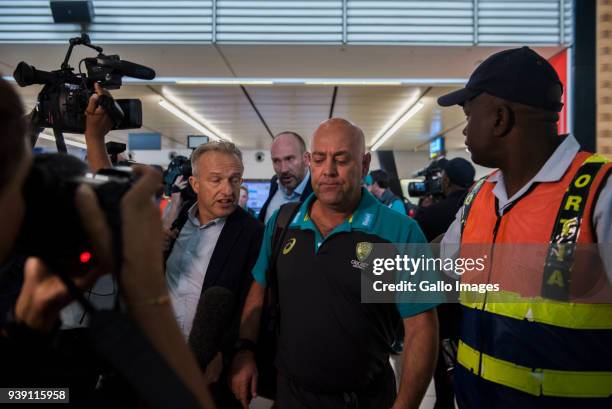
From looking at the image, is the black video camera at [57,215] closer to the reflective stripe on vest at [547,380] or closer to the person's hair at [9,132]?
the person's hair at [9,132]

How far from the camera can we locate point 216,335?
5.18 ft

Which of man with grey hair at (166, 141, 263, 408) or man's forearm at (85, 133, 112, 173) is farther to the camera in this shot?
man with grey hair at (166, 141, 263, 408)

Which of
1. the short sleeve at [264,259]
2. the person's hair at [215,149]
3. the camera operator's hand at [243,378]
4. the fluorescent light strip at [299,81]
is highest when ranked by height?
the fluorescent light strip at [299,81]

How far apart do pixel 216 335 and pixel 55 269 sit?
1.13 metres

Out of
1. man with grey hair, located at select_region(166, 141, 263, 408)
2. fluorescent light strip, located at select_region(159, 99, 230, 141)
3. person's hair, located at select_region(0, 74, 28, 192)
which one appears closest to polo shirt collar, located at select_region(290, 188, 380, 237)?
man with grey hair, located at select_region(166, 141, 263, 408)

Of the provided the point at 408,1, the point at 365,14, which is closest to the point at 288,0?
the point at 365,14

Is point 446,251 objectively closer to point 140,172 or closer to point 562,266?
point 562,266

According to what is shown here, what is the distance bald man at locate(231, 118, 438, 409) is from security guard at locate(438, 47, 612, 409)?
209mm

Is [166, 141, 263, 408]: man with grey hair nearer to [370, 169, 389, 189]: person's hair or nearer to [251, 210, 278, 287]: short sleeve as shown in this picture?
[251, 210, 278, 287]: short sleeve

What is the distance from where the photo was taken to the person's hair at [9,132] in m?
0.46

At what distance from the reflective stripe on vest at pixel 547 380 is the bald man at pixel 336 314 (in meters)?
0.24

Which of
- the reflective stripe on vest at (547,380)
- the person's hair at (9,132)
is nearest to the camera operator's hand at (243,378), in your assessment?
the reflective stripe on vest at (547,380)

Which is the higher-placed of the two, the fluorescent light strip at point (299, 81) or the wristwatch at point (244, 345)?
the fluorescent light strip at point (299, 81)

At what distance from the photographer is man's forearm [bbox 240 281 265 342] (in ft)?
5.78
